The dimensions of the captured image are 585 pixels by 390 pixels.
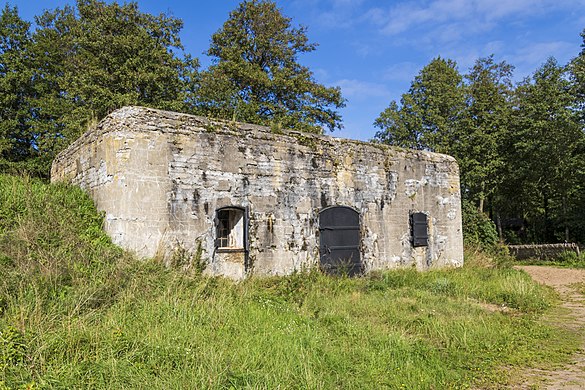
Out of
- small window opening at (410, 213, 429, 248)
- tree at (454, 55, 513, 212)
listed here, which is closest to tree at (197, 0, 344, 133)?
tree at (454, 55, 513, 212)

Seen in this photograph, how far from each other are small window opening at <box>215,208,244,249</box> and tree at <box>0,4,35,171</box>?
15819mm

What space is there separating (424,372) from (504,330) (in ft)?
8.32

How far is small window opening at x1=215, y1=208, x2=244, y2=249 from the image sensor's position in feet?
29.6

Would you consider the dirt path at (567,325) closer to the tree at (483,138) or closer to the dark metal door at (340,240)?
the dark metal door at (340,240)

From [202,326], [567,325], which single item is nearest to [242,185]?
[202,326]

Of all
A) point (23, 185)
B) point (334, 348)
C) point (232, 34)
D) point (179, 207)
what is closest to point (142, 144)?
point (179, 207)

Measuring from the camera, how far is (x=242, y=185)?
9141 mm

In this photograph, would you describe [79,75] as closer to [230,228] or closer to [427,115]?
[230,228]

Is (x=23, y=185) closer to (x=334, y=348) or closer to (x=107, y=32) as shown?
(x=334, y=348)

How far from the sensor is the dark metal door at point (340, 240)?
1015 centimetres

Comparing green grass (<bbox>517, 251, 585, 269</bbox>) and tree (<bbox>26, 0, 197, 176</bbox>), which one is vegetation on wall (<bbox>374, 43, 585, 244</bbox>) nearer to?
green grass (<bbox>517, 251, 585, 269</bbox>)

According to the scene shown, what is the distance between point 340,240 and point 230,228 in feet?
9.42

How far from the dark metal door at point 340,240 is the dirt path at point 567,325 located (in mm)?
4390

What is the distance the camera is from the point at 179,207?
832cm
